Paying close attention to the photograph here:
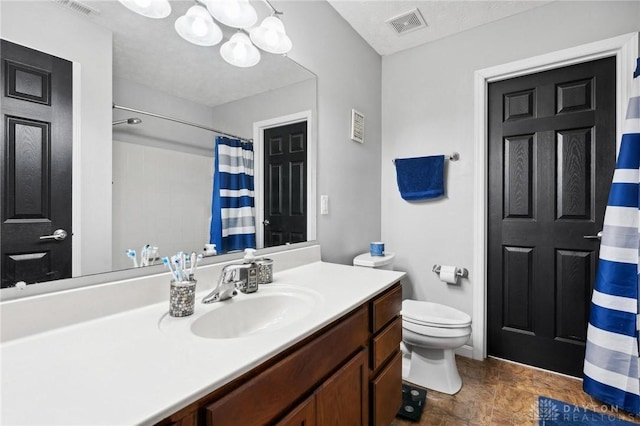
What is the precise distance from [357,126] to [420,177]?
0.64 meters

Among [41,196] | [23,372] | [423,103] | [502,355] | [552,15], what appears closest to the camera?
[23,372]

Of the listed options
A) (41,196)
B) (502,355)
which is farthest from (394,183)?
(41,196)

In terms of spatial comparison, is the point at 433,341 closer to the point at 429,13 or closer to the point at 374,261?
the point at 374,261

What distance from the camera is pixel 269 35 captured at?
1.41 meters

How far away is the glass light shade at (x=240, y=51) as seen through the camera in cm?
134

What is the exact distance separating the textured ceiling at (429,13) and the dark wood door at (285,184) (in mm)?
948

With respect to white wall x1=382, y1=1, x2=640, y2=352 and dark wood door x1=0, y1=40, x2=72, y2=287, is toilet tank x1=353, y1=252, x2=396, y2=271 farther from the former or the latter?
dark wood door x1=0, y1=40, x2=72, y2=287

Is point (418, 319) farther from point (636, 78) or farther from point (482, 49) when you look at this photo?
point (482, 49)

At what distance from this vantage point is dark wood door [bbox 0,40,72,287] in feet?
2.47

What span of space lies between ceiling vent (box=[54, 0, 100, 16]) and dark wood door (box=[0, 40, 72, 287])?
0.17 m

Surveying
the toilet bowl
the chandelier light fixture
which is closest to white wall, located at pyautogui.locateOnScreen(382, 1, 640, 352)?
the toilet bowl

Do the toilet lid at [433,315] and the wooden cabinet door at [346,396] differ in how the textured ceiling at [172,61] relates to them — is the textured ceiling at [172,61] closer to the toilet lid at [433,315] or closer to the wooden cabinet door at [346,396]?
the wooden cabinet door at [346,396]

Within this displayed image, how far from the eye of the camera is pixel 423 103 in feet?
8.00

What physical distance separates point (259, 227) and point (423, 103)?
1.73 metres
